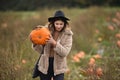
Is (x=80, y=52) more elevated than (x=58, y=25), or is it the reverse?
(x=58, y=25)

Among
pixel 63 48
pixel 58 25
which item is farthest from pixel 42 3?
pixel 63 48

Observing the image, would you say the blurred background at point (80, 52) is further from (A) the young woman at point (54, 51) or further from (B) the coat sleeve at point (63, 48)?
(B) the coat sleeve at point (63, 48)

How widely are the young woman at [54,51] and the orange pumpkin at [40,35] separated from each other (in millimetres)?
214

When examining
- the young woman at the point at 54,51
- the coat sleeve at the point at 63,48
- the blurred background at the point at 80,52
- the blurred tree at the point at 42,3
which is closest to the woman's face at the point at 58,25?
the young woman at the point at 54,51

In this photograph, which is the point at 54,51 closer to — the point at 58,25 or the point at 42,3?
the point at 58,25

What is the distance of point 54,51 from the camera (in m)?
4.65

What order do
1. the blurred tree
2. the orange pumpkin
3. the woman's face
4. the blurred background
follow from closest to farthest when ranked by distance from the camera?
the orange pumpkin, the woman's face, the blurred background, the blurred tree

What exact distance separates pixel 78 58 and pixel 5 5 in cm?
2659

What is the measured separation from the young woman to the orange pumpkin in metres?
0.21

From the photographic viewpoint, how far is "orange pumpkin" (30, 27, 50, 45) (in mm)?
4344

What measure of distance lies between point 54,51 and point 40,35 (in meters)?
0.39

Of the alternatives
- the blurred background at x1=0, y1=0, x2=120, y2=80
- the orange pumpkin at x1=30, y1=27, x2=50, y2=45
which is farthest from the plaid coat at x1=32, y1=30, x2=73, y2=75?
the blurred background at x1=0, y1=0, x2=120, y2=80

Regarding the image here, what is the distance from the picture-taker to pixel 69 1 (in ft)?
102

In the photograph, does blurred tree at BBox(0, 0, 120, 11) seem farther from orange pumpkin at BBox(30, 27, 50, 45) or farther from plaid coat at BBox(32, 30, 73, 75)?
orange pumpkin at BBox(30, 27, 50, 45)
